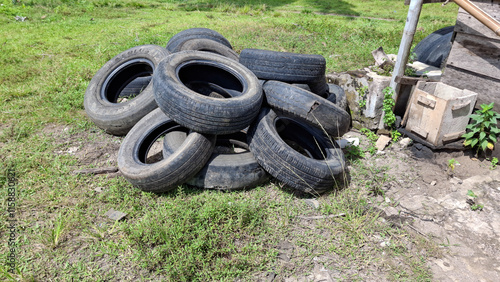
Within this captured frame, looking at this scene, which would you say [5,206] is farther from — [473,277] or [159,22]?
[159,22]

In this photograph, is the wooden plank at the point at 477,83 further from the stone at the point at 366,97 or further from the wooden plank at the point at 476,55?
the stone at the point at 366,97

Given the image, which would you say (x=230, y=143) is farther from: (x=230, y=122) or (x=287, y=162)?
(x=287, y=162)

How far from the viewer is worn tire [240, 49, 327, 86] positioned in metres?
3.99

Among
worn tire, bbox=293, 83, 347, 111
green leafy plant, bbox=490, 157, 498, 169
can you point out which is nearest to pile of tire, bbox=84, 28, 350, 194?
worn tire, bbox=293, 83, 347, 111

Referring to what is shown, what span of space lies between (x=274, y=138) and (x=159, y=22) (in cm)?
851

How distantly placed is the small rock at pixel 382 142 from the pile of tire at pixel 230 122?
38.2 inches

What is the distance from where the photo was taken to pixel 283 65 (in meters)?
3.98

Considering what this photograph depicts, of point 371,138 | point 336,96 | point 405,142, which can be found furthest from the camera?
point 336,96

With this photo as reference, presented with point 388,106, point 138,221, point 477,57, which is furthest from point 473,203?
point 138,221

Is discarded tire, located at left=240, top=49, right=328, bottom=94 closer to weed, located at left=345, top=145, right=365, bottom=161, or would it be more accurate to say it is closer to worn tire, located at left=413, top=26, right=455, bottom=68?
weed, located at left=345, top=145, right=365, bottom=161

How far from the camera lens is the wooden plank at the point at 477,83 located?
13.5 ft

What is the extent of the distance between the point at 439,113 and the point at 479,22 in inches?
48.6

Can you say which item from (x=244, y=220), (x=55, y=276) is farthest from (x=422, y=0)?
(x=55, y=276)

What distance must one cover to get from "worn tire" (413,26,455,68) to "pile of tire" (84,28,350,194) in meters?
2.40
